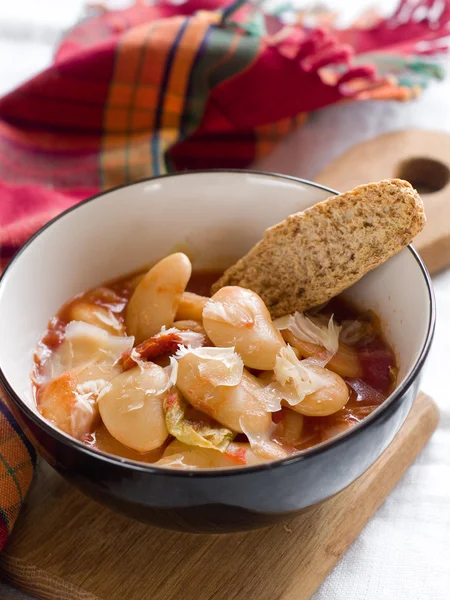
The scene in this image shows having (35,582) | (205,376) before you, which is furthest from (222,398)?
(35,582)

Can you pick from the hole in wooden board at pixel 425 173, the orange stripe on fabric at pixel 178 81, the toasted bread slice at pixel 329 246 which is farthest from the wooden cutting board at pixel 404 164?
the toasted bread slice at pixel 329 246

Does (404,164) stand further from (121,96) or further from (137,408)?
(137,408)

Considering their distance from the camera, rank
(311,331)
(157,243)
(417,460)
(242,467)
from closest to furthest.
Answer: (242,467), (311,331), (417,460), (157,243)

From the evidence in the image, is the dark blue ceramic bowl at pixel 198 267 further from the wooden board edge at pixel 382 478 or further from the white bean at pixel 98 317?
the wooden board edge at pixel 382 478

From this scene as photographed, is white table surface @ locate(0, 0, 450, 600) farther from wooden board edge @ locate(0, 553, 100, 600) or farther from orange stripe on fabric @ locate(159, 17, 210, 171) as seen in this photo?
orange stripe on fabric @ locate(159, 17, 210, 171)

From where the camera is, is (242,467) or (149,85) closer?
(242,467)

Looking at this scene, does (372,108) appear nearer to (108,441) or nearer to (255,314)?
(255,314)

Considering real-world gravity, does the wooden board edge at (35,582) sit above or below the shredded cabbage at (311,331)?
below
